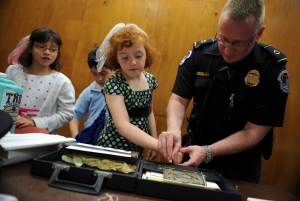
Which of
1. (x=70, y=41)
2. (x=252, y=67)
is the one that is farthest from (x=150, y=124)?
(x=70, y=41)

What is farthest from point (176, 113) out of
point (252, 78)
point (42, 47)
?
point (42, 47)

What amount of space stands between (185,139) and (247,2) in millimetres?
722

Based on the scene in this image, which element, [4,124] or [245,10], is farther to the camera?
[245,10]

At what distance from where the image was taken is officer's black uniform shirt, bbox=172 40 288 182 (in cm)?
120

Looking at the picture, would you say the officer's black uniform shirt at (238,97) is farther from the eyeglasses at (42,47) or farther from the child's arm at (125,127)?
the eyeglasses at (42,47)

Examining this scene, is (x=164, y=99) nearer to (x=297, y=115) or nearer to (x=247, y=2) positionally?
(x=297, y=115)

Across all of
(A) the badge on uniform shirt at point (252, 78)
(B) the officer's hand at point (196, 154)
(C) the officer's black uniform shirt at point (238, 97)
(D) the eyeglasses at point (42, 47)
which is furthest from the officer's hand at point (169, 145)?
(D) the eyeglasses at point (42, 47)

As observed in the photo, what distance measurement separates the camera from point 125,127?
1121mm

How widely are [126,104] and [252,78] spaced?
612 mm

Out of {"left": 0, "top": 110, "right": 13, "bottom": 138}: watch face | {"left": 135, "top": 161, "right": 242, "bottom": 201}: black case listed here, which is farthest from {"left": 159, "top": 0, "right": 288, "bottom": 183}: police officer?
{"left": 0, "top": 110, "right": 13, "bottom": 138}: watch face

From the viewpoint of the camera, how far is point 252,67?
4.01ft

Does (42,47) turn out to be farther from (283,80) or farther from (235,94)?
(283,80)

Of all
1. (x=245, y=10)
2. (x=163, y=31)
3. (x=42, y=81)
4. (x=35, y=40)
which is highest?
(x=163, y=31)

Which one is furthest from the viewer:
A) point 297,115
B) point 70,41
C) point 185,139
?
point 70,41
